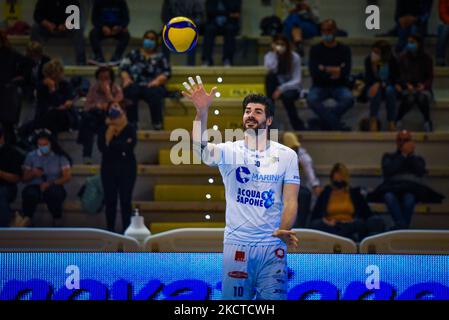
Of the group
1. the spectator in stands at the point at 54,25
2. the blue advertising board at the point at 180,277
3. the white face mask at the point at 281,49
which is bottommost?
the blue advertising board at the point at 180,277

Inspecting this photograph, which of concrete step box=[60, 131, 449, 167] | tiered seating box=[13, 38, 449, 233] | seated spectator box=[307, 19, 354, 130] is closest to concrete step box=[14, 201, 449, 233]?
tiered seating box=[13, 38, 449, 233]

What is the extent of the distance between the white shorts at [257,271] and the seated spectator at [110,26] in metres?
6.86

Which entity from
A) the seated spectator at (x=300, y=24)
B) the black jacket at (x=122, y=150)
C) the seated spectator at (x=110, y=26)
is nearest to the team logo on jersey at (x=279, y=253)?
the black jacket at (x=122, y=150)

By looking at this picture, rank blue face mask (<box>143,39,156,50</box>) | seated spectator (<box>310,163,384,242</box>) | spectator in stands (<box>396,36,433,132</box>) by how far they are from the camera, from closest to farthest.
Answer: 1. seated spectator (<box>310,163,384,242</box>)
2. blue face mask (<box>143,39,156,50</box>)
3. spectator in stands (<box>396,36,433,132</box>)

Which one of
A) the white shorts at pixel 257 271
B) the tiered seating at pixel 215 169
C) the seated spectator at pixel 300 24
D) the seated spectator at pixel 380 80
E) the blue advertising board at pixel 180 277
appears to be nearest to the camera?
the white shorts at pixel 257 271

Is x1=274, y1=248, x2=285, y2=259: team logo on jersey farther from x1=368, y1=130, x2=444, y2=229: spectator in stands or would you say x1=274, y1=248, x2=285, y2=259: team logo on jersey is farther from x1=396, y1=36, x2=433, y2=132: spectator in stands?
x1=396, y1=36, x2=433, y2=132: spectator in stands

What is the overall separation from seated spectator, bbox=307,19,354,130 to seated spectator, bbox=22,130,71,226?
3311mm

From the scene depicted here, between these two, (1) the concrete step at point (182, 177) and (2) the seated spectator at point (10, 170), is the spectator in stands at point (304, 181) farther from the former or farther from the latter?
(2) the seated spectator at point (10, 170)

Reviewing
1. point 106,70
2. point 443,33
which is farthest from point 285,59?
point 443,33

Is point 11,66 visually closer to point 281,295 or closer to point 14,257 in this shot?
point 14,257

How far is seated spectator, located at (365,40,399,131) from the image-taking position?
13.3m

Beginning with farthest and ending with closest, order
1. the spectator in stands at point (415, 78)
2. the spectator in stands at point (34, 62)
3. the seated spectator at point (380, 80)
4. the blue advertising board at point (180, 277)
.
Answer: the spectator in stands at point (415, 78)
the seated spectator at point (380, 80)
the spectator in stands at point (34, 62)
the blue advertising board at point (180, 277)

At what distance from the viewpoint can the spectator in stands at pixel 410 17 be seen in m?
14.0

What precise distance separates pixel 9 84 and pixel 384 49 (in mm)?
4848
